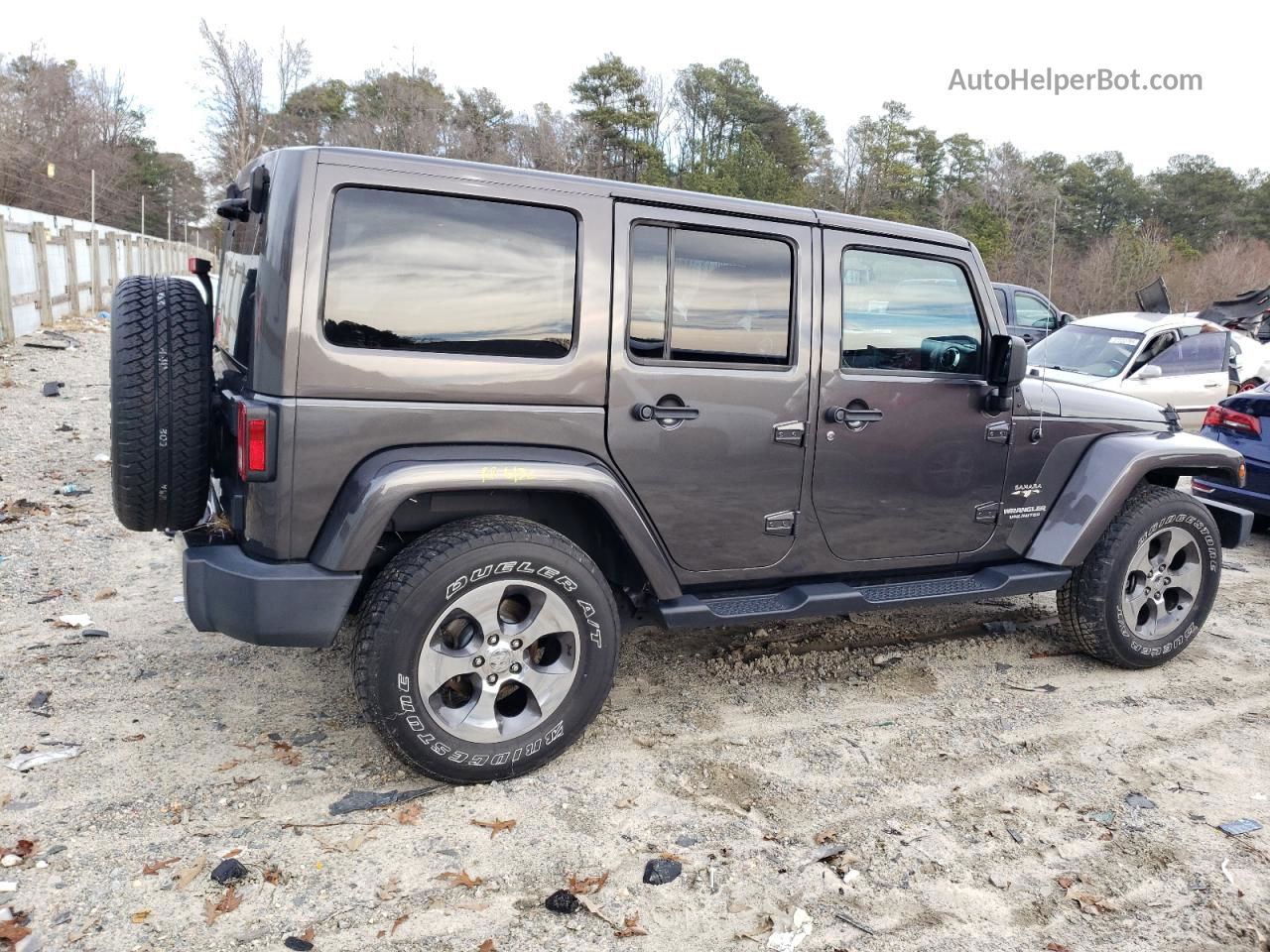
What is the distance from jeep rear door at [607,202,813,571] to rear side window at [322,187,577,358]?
24cm

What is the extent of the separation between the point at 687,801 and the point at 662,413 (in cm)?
138

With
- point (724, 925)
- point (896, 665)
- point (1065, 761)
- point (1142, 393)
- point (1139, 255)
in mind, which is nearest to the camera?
point (724, 925)

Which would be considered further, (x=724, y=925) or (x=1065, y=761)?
(x=1065, y=761)

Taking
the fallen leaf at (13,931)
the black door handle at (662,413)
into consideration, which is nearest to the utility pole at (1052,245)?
the black door handle at (662,413)

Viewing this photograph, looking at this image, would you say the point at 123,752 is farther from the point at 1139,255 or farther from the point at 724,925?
the point at 1139,255

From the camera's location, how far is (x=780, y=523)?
3.66 metres

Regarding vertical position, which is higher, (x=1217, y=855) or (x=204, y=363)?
(x=204, y=363)

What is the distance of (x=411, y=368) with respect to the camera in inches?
116

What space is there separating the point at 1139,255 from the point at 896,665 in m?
36.7

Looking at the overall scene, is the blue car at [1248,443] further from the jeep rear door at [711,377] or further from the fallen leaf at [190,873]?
the fallen leaf at [190,873]

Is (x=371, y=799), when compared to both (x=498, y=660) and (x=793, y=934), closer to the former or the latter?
(x=498, y=660)

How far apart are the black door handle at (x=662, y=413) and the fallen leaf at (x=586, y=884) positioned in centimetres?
153

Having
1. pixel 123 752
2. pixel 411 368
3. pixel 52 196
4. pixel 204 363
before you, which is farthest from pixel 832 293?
pixel 52 196

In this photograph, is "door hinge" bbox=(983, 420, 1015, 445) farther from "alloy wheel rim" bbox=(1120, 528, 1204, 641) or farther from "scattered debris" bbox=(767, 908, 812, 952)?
"scattered debris" bbox=(767, 908, 812, 952)
